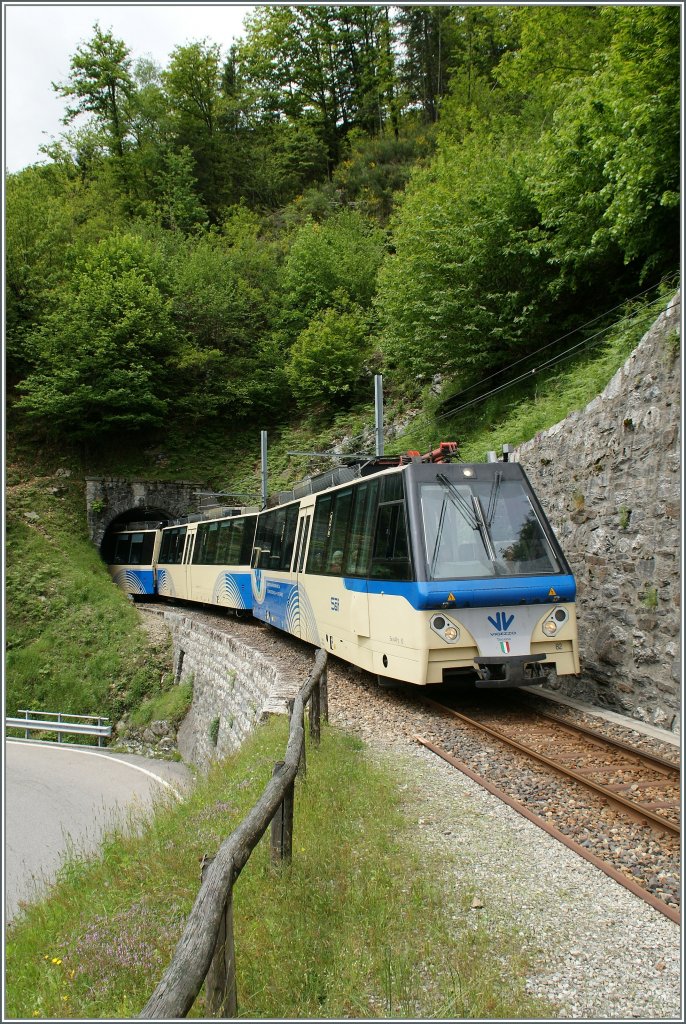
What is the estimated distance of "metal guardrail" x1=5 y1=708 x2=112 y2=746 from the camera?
74.8 ft

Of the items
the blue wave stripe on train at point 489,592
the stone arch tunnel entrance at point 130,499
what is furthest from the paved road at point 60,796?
the stone arch tunnel entrance at point 130,499

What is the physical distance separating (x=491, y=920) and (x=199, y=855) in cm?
239

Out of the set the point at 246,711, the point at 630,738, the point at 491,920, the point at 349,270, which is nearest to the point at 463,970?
the point at 491,920

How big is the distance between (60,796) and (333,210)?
1724 inches

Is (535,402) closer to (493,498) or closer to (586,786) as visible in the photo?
(493,498)

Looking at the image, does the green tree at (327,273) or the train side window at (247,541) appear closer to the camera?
the train side window at (247,541)

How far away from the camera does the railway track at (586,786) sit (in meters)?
4.71

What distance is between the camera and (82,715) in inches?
933

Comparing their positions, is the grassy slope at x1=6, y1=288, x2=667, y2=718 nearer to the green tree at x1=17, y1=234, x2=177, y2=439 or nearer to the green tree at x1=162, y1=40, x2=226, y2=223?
the green tree at x1=17, y1=234, x2=177, y2=439

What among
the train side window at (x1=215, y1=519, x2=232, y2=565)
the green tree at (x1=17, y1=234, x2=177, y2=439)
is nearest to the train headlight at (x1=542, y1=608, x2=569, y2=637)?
A: the train side window at (x1=215, y1=519, x2=232, y2=565)

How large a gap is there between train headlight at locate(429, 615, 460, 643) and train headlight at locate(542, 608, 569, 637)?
1.14 metres

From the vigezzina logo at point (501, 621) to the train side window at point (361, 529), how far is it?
2.15 metres

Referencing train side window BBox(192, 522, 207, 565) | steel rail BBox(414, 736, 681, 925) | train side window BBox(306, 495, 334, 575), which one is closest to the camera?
steel rail BBox(414, 736, 681, 925)

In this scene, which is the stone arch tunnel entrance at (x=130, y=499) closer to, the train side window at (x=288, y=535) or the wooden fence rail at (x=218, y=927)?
the train side window at (x=288, y=535)
